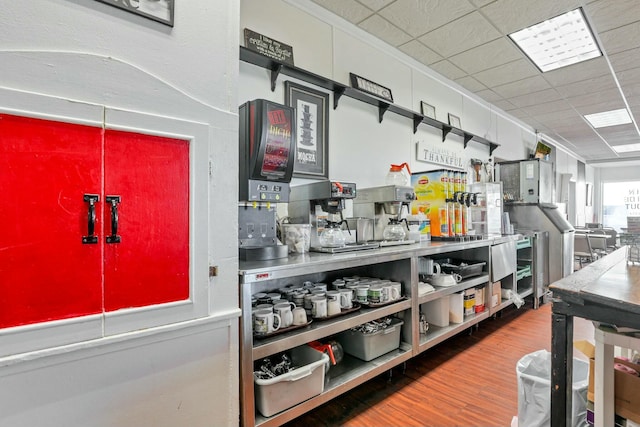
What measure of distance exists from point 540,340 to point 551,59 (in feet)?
10.3

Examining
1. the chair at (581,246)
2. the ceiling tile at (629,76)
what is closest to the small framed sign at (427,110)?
the ceiling tile at (629,76)

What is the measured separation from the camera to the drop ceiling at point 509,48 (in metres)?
2.78

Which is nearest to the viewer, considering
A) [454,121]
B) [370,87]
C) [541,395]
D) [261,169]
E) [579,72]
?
[541,395]

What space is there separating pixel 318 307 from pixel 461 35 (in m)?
2.99

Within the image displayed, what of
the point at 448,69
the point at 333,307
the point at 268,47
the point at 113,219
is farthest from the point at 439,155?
the point at 113,219

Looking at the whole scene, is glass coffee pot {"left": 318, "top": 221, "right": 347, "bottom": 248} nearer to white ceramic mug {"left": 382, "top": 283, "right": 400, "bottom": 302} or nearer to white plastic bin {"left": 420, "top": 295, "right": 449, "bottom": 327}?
white ceramic mug {"left": 382, "top": 283, "right": 400, "bottom": 302}

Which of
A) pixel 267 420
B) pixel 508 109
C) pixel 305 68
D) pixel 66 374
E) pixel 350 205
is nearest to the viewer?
pixel 66 374

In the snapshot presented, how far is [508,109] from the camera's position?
5465mm

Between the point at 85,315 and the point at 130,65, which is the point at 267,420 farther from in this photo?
the point at 130,65

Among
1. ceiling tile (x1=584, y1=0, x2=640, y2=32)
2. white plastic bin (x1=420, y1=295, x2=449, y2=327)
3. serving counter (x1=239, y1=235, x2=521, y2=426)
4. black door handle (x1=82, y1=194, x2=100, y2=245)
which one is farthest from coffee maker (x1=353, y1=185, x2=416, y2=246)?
ceiling tile (x1=584, y1=0, x2=640, y2=32)

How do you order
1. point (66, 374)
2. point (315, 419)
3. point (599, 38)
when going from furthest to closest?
point (599, 38) → point (315, 419) → point (66, 374)

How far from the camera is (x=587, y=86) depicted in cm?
450

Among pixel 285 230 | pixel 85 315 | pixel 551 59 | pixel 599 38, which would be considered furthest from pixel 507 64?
pixel 85 315

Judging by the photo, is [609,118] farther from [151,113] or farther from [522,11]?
[151,113]
